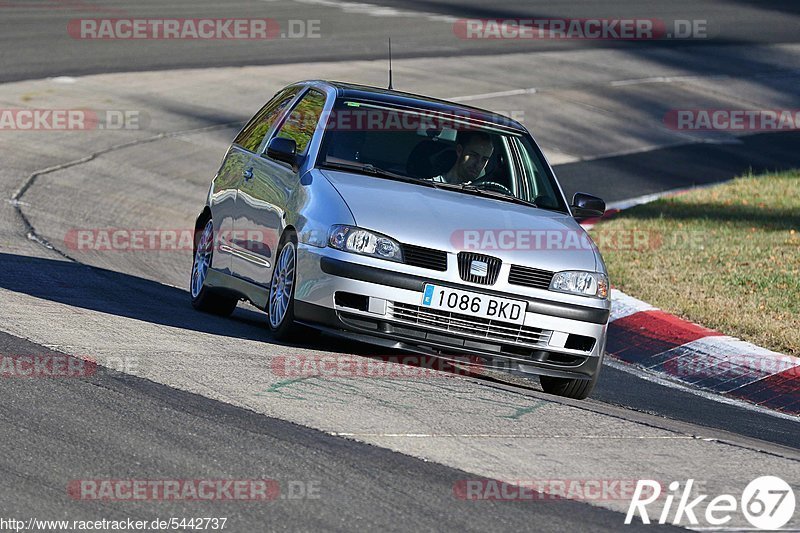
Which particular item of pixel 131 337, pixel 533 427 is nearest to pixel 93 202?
pixel 131 337

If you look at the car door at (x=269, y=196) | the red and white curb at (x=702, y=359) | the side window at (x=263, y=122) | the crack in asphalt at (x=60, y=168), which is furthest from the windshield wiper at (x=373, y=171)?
the crack in asphalt at (x=60, y=168)

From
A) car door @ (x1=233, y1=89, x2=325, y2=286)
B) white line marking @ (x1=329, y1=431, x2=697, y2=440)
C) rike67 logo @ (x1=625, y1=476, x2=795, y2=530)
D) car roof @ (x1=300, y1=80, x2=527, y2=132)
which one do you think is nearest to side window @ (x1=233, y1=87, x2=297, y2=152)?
car door @ (x1=233, y1=89, x2=325, y2=286)

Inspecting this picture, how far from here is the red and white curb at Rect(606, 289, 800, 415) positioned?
956 cm

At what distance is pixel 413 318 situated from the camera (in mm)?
7707

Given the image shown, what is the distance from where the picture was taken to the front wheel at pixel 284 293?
8.08 m

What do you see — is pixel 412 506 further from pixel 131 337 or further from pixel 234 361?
pixel 131 337

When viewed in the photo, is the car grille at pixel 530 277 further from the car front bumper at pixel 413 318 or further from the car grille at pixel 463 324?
the car grille at pixel 463 324

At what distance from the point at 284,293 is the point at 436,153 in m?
1.44

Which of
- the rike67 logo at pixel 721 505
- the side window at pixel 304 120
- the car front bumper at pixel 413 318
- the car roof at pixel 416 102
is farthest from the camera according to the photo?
the car roof at pixel 416 102

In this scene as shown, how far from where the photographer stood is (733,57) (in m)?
29.0

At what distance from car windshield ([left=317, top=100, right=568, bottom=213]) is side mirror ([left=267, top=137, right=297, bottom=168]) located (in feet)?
0.56

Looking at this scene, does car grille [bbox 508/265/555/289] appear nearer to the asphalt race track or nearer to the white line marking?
the asphalt race track

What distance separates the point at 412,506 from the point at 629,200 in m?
12.8

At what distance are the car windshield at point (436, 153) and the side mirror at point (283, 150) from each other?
17cm
